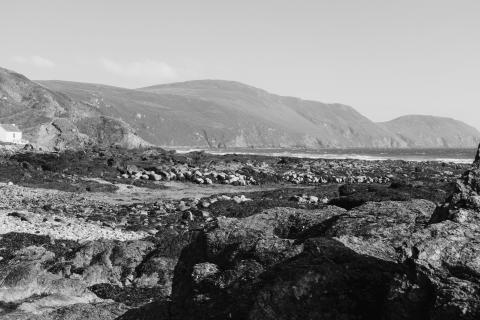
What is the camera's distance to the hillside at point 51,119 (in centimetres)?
7000

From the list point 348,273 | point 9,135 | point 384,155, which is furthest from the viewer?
point 384,155

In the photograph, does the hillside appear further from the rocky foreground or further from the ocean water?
the rocky foreground

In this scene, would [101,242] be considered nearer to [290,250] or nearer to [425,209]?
[290,250]

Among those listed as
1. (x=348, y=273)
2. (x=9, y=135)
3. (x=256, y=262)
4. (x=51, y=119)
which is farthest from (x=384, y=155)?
(x=348, y=273)

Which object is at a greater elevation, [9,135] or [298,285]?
[298,285]

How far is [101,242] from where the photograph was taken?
38.3ft

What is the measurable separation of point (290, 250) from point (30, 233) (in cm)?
1089

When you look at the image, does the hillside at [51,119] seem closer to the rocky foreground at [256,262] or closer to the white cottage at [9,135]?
the white cottage at [9,135]

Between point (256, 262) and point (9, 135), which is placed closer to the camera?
point (256, 262)

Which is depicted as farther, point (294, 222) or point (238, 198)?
point (238, 198)

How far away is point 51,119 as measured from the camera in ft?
269

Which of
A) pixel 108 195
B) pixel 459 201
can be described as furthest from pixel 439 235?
pixel 108 195

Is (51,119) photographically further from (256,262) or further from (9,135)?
(256,262)

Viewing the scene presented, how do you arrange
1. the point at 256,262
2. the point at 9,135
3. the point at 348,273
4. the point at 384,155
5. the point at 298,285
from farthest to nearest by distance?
the point at 384,155 → the point at 9,135 → the point at 256,262 → the point at 348,273 → the point at 298,285
